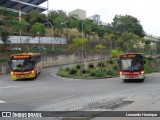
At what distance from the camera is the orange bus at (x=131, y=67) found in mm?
30531

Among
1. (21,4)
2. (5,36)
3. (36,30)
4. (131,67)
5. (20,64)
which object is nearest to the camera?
(131,67)

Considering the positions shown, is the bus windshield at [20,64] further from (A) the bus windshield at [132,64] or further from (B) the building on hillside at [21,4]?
(B) the building on hillside at [21,4]

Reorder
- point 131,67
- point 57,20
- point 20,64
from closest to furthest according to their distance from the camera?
point 131,67 → point 20,64 → point 57,20

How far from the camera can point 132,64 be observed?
30.9 metres

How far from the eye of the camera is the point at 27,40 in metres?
56.8

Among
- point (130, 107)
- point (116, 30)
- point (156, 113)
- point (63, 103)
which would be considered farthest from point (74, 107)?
point (116, 30)

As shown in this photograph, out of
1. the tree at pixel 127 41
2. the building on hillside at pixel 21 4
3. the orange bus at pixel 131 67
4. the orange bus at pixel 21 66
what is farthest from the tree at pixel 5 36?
the building on hillside at pixel 21 4

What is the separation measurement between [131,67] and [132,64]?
338 millimetres

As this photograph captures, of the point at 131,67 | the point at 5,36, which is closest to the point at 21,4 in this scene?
the point at 5,36

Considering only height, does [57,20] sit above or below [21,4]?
below

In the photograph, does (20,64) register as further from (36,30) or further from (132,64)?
(36,30)

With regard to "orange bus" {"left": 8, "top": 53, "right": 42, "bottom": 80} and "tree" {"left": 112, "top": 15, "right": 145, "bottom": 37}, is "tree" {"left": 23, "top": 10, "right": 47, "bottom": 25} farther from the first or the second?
"orange bus" {"left": 8, "top": 53, "right": 42, "bottom": 80}

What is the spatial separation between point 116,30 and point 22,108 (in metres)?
88.8

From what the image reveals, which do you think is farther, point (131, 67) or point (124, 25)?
point (124, 25)
